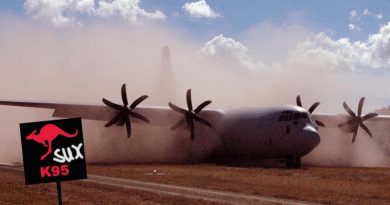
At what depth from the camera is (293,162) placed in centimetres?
4184

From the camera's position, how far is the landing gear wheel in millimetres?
41572

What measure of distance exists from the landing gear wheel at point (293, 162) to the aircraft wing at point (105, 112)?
838cm

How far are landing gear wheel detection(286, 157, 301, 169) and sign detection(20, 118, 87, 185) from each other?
1280 inches

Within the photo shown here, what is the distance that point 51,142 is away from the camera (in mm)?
10789

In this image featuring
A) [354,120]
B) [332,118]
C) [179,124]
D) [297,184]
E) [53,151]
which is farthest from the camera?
[332,118]

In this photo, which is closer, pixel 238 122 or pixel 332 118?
pixel 238 122

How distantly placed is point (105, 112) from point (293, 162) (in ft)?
54.7

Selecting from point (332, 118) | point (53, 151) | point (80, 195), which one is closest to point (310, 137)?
point (332, 118)

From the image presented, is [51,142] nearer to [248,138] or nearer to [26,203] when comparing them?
[26,203]

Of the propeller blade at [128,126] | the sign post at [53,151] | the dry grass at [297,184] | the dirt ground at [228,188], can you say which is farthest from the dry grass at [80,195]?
the propeller blade at [128,126]

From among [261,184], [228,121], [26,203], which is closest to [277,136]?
[228,121]

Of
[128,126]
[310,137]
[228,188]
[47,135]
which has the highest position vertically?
[128,126]

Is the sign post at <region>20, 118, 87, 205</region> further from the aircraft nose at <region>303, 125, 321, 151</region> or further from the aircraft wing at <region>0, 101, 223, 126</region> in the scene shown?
the aircraft wing at <region>0, 101, 223, 126</region>

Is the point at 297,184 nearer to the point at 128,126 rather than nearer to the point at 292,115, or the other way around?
the point at 292,115
